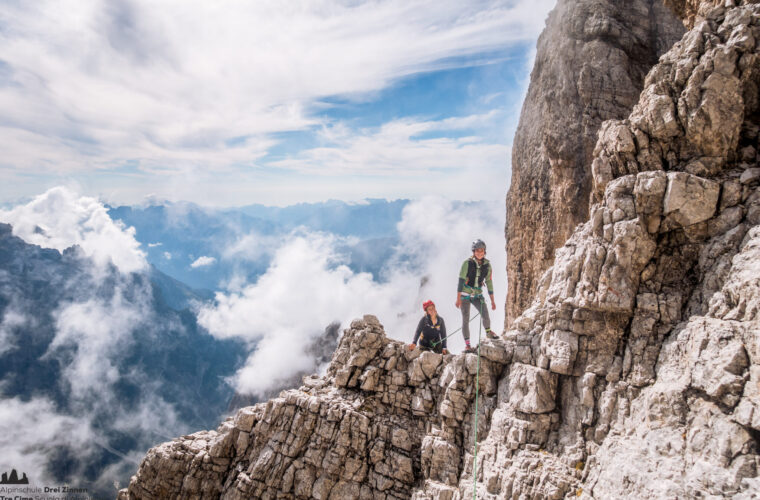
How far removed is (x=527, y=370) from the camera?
15508 mm

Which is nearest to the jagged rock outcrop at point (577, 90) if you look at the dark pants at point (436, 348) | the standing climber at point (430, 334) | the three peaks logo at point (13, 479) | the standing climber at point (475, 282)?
the standing climber at point (475, 282)

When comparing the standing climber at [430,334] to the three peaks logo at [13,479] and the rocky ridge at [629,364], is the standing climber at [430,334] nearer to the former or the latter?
the rocky ridge at [629,364]

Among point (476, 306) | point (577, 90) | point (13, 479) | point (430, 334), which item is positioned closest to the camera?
point (476, 306)

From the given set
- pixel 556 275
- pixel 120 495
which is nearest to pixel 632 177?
pixel 556 275

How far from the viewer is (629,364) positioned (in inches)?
505

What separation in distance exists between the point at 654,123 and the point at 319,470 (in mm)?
21312

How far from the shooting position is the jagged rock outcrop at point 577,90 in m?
25.7

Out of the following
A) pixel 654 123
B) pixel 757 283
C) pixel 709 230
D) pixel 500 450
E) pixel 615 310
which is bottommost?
pixel 500 450

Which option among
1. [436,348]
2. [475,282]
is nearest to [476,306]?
[475,282]

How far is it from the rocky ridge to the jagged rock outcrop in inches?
308

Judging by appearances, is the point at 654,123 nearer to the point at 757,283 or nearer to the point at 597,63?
the point at 757,283

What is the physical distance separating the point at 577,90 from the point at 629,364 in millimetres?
20971

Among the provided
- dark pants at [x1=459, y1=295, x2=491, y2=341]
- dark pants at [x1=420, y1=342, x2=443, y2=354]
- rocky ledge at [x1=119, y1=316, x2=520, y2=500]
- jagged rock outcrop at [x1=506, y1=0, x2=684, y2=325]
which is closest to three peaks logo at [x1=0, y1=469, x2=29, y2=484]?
rocky ledge at [x1=119, y1=316, x2=520, y2=500]

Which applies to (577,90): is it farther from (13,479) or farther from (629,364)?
(13,479)
